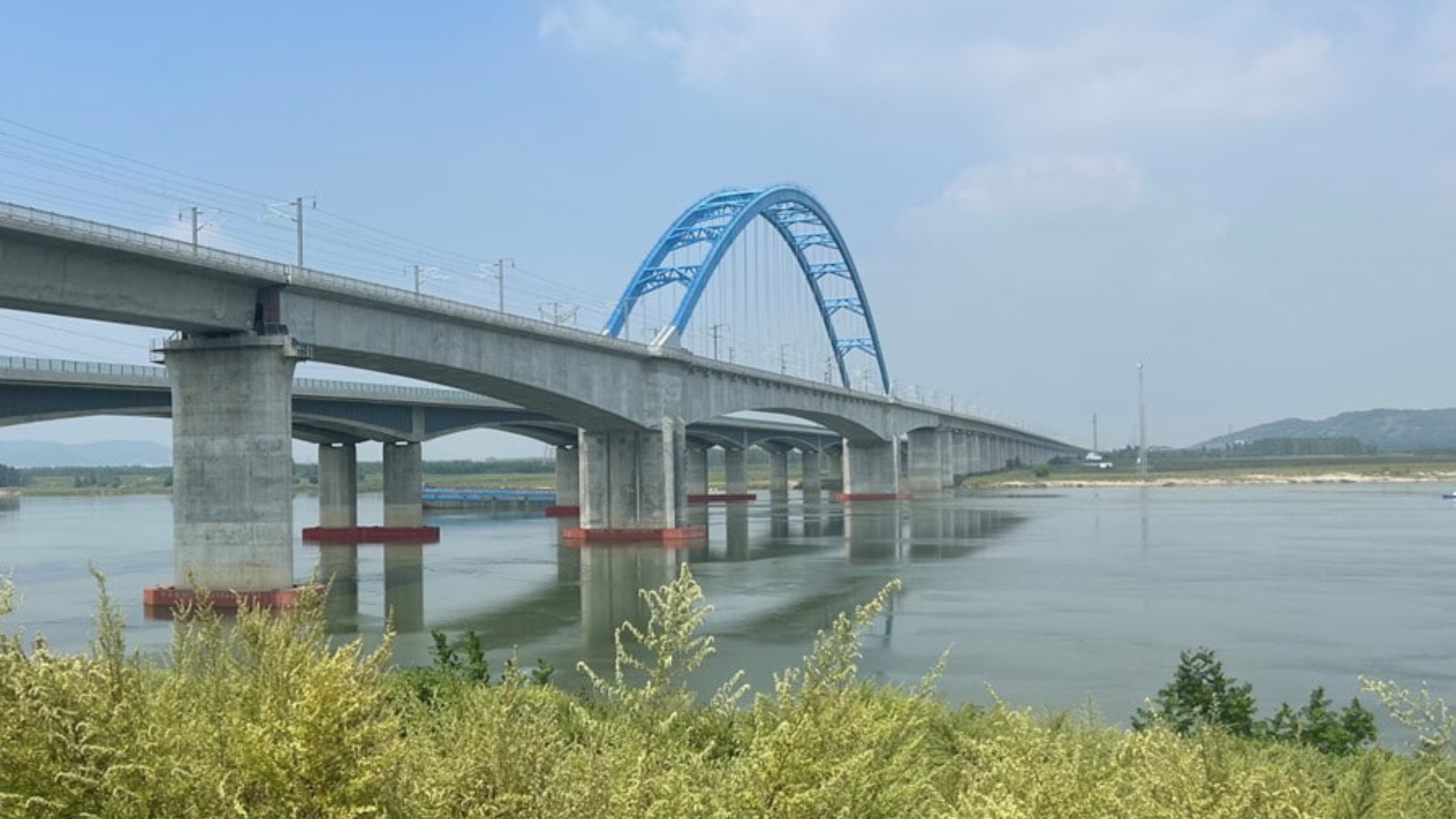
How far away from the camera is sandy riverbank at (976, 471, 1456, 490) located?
128 metres

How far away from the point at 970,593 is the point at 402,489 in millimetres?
38082

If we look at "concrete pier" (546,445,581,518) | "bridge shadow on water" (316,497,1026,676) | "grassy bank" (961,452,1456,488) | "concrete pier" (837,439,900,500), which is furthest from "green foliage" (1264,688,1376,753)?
"grassy bank" (961,452,1456,488)

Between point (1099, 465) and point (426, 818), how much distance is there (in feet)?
578

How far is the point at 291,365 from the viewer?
32.2 meters

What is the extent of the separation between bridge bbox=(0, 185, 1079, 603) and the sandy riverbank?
216ft

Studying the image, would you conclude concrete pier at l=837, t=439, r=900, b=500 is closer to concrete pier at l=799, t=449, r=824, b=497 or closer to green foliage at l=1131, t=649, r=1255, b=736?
concrete pier at l=799, t=449, r=824, b=497

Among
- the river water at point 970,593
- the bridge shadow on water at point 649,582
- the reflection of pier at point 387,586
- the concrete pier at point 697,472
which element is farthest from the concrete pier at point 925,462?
the reflection of pier at point 387,586

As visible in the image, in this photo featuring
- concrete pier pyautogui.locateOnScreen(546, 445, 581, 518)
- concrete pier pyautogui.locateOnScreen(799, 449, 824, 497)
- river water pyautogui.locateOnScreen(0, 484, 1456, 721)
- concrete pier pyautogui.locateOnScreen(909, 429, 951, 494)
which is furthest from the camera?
concrete pier pyautogui.locateOnScreen(799, 449, 824, 497)

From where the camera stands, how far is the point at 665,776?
6.04 metres

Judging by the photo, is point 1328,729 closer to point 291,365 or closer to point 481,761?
point 481,761

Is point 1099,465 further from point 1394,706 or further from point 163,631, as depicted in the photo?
point 1394,706

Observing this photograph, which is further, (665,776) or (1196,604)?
(1196,604)

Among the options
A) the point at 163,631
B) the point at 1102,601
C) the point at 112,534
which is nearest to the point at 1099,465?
the point at 112,534

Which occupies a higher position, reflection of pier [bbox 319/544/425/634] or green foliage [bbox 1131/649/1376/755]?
green foliage [bbox 1131/649/1376/755]
